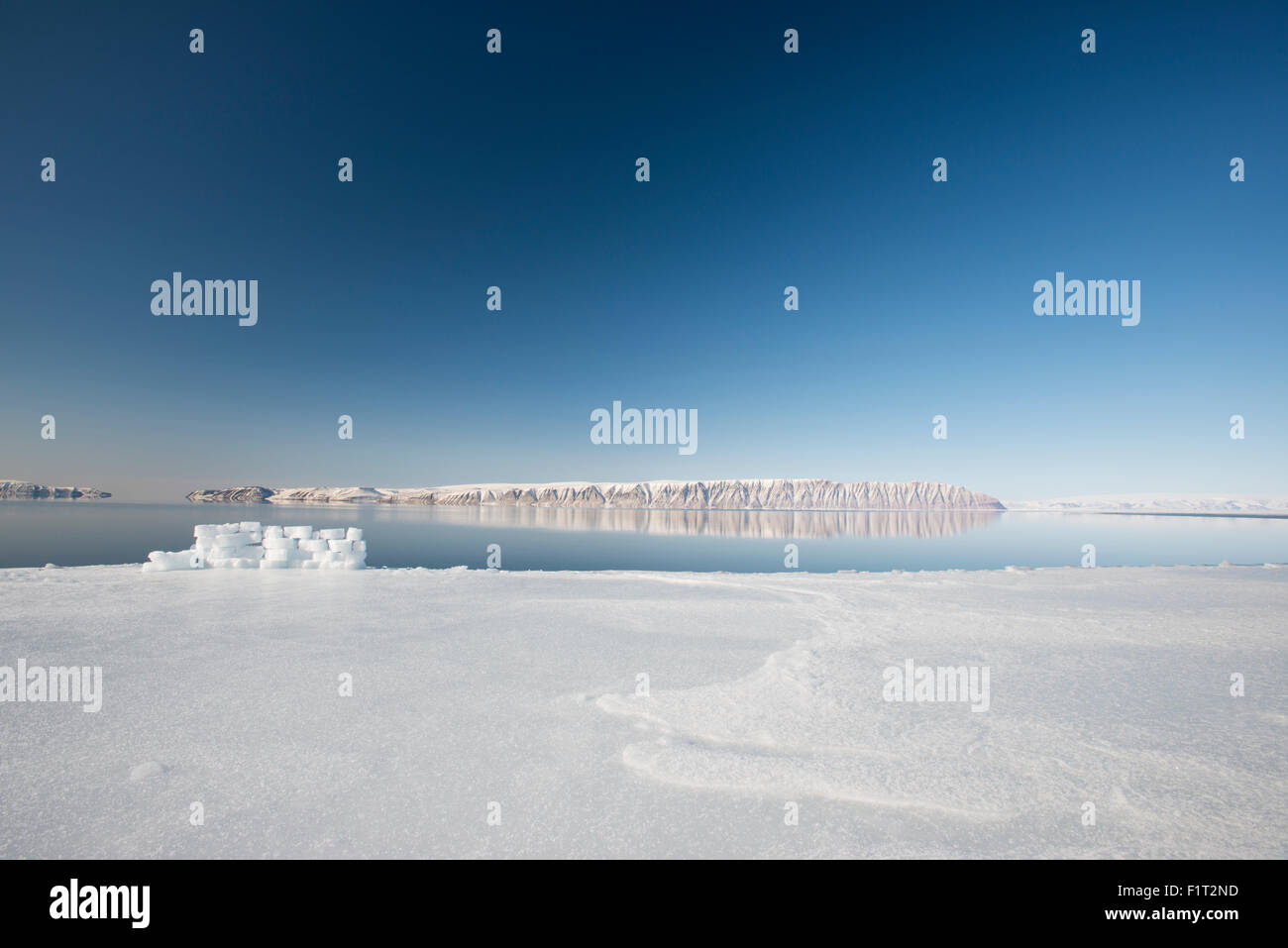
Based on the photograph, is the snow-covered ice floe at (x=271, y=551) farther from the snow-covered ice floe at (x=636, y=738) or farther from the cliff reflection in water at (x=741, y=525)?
the cliff reflection in water at (x=741, y=525)

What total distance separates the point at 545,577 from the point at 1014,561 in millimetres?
22681

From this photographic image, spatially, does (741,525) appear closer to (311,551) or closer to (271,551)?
(311,551)

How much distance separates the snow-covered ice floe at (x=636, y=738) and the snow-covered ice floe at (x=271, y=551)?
565 centimetres

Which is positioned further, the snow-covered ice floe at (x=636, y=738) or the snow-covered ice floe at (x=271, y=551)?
the snow-covered ice floe at (x=271, y=551)

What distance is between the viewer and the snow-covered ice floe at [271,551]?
48.3 feet

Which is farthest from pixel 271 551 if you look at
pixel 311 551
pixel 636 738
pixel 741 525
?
pixel 741 525

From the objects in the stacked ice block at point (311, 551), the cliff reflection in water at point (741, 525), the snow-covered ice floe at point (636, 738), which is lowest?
the cliff reflection in water at point (741, 525)

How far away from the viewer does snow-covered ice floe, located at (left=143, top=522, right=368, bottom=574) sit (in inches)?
580

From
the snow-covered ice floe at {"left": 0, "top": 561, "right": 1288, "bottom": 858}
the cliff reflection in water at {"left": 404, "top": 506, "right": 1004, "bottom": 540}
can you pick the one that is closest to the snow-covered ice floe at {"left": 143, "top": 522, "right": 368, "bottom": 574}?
the snow-covered ice floe at {"left": 0, "top": 561, "right": 1288, "bottom": 858}

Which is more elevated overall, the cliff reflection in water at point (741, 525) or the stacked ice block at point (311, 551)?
the stacked ice block at point (311, 551)

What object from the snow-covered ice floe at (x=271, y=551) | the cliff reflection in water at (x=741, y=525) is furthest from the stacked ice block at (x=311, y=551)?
the cliff reflection in water at (x=741, y=525)

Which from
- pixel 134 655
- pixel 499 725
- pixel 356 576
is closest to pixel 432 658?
pixel 499 725

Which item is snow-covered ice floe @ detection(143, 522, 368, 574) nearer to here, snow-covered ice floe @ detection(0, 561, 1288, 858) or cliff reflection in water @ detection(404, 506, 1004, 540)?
snow-covered ice floe @ detection(0, 561, 1288, 858)
